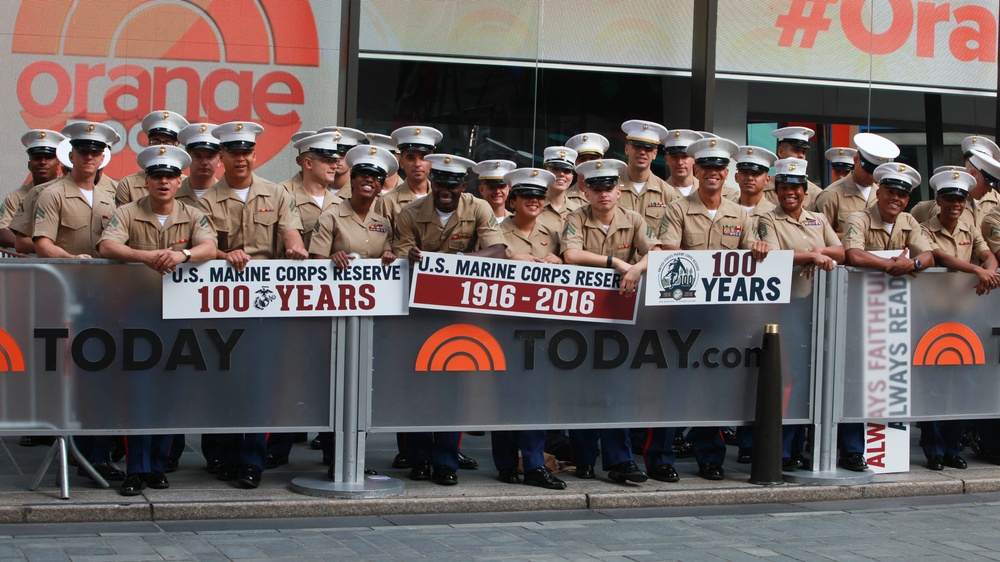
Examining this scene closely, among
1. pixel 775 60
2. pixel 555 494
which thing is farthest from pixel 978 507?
pixel 775 60

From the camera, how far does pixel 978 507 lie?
312 inches

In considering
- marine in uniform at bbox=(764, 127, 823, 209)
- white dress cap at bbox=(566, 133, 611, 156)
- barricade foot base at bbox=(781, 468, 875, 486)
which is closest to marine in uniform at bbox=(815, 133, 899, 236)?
marine in uniform at bbox=(764, 127, 823, 209)

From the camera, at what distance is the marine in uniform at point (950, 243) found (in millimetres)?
9078

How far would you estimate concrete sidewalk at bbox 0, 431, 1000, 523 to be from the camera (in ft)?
23.1

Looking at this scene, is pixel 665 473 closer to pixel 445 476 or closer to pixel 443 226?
pixel 445 476

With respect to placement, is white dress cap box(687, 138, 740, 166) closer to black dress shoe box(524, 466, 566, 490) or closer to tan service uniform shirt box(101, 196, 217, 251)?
black dress shoe box(524, 466, 566, 490)

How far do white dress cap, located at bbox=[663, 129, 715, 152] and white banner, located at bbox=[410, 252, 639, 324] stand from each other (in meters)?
2.29

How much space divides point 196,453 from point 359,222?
7.33 ft

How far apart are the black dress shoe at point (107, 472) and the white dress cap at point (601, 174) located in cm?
358

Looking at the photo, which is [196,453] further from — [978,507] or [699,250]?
[978,507]

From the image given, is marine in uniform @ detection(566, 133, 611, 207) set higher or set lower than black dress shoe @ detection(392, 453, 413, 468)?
higher

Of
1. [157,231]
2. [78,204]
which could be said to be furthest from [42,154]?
[157,231]

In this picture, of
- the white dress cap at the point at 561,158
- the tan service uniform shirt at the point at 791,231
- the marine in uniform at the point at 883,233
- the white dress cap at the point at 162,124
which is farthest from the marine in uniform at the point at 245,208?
the marine in uniform at the point at 883,233

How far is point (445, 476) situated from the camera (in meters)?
7.95
